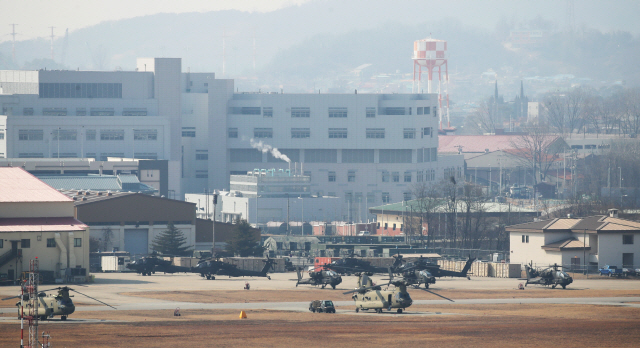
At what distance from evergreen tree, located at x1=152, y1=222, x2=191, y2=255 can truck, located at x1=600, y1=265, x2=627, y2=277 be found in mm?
53494

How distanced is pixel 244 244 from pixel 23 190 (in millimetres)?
36696

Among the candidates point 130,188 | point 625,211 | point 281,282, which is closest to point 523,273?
point 281,282

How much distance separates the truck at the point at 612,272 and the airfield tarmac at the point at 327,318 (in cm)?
1009

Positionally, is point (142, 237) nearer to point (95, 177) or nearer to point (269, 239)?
point (269, 239)

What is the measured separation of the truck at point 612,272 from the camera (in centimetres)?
11662

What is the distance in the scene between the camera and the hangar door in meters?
144

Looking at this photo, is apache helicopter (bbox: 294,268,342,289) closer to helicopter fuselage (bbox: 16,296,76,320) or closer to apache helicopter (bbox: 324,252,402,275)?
apache helicopter (bbox: 324,252,402,275)

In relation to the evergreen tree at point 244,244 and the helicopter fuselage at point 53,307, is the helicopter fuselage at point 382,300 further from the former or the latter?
the evergreen tree at point 244,244

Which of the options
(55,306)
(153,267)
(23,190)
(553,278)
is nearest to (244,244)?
(153,267)

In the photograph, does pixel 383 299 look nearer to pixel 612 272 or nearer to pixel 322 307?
pixel 322 307

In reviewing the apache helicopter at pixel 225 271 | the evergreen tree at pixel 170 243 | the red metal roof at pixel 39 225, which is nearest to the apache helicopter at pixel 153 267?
the apache helicopter at pixel 225 271

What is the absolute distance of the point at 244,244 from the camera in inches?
5600

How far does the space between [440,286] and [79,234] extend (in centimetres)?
3603

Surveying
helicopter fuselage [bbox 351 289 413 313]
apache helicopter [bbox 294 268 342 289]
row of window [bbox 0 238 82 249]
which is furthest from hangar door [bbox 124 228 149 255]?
helicopter fuselage [bbox 351 289 413 313]
